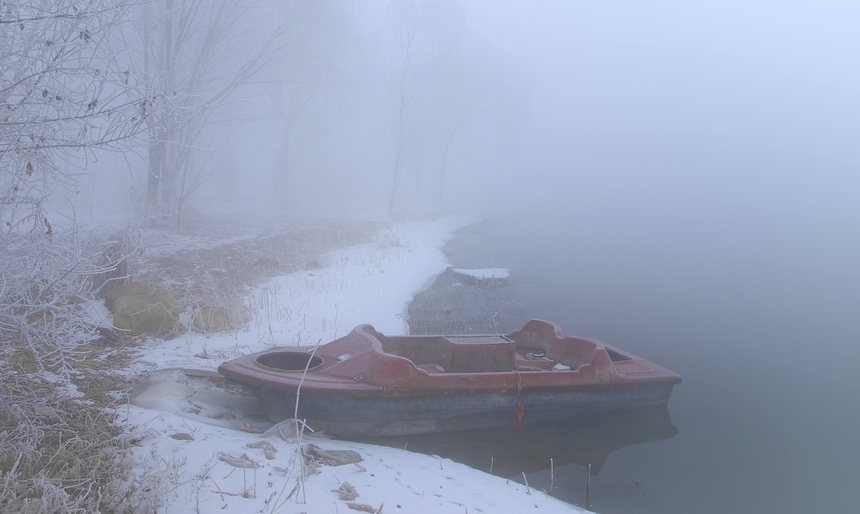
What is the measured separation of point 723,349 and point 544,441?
240 inches

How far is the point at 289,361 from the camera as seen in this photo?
627 centimetres

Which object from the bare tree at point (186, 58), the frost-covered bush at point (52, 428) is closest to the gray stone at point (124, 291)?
the frost-covered bush at point (52, 428)

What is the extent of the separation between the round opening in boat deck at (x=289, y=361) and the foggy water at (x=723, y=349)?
2583mm

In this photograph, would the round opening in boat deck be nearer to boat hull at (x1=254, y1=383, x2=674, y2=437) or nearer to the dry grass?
boat hull at (x1=254, y1=383, x2=674, y2=437)

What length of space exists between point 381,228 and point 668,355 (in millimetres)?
14378

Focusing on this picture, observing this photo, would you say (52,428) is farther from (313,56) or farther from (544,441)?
(313,56)

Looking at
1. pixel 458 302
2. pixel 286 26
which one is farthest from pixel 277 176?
pixel 458 302

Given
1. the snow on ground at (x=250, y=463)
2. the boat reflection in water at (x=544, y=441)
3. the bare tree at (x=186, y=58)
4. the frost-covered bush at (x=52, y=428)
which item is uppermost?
the bare tree at (x=186, y=58)

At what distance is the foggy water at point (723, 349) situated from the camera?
6016 millimetres

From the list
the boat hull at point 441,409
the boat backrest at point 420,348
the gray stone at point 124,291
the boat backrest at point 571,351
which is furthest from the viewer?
the gray stone at point 124,291

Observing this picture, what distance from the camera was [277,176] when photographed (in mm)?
31266

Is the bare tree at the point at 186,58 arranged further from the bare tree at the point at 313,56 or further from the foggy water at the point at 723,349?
the foggy water at the point at 723,349

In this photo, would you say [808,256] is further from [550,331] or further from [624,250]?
[550,331]

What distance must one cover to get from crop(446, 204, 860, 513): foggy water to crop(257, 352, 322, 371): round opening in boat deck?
2.58 m
